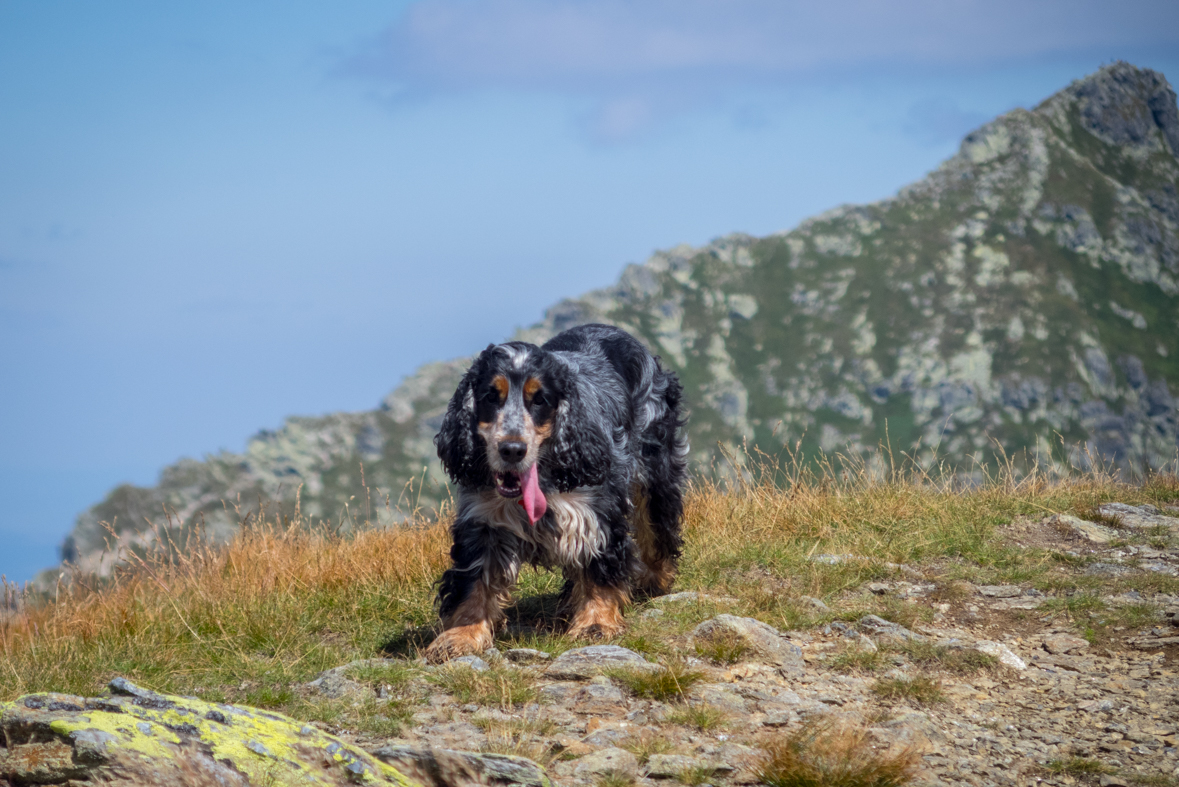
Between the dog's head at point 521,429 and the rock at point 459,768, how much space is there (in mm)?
2235

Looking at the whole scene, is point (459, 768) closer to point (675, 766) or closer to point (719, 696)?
point (675, 766)

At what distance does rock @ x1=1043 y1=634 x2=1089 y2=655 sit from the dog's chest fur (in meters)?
2.76

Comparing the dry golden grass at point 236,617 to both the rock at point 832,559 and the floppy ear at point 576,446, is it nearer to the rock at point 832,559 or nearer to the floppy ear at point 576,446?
the floppy ear at point 576,446

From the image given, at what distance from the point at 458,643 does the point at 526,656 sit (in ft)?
1.41

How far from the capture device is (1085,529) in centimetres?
884

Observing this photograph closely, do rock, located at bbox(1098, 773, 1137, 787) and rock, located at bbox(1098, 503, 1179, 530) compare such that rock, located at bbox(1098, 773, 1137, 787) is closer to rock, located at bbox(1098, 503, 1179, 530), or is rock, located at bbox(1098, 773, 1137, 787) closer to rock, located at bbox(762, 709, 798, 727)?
rock, located at bbox(762, 709, 798, 727)

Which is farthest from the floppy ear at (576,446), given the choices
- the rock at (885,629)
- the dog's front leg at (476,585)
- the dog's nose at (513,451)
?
the rock at (885,629)

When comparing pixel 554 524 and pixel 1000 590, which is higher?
pixel 554 524

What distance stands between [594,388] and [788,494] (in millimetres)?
3713

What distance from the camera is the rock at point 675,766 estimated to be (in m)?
4.14

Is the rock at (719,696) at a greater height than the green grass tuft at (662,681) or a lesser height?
lesser

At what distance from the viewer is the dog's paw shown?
6.02 metres

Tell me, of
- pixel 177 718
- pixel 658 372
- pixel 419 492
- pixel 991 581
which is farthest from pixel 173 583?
pixel 991 581

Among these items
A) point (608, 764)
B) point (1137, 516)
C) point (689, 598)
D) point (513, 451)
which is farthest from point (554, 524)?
point (1137, 516)
